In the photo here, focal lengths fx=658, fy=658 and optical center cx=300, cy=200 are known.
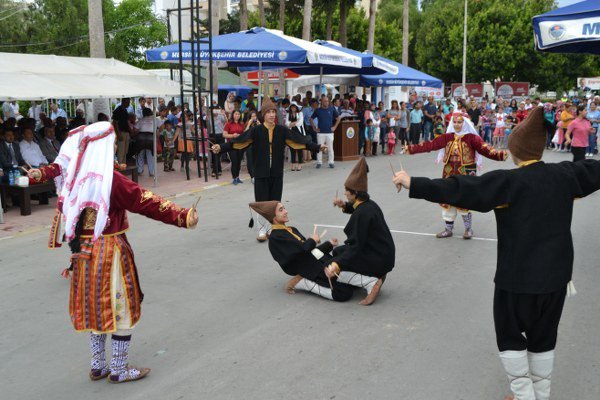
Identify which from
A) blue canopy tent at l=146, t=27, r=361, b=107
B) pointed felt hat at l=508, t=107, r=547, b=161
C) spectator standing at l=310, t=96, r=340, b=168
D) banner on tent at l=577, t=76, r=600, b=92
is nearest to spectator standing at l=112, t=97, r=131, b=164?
blue canopy tent at l=146, t=27, r=361, b=107

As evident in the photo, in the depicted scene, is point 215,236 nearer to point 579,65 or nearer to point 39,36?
point 39,36

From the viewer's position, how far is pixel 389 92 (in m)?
38.6

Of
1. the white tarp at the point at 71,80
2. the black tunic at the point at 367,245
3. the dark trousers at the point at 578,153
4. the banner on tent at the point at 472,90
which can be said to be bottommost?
the black tunic at the point at 367,245

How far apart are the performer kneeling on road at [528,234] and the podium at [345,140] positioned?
16.2m

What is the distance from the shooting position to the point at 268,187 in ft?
Answer: 30.4

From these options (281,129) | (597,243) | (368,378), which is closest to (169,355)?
(368,378)

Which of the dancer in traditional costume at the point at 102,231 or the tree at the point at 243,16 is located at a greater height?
the tree at the point at 243,16

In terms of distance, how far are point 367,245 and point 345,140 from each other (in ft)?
46.7

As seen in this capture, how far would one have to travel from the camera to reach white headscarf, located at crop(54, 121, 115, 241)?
Result: 14.4ft

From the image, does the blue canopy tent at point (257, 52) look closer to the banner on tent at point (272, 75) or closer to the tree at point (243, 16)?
the banner on tent at point (272, 75)

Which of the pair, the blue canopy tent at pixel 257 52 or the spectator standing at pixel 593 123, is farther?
the spectator standing at pixel 593 123

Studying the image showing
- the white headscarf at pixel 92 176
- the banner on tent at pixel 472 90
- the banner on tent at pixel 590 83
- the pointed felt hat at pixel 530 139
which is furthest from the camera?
the banner on tent at pixel 472 90

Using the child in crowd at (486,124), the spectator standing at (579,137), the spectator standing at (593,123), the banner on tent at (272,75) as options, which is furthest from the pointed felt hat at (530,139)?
the child in crowd at (486,124)

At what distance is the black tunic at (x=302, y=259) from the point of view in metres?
6.59
